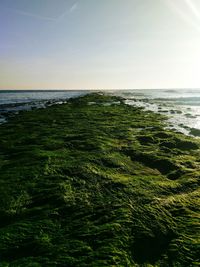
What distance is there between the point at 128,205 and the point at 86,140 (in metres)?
8.54

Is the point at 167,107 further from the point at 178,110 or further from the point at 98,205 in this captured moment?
the point at 98,205

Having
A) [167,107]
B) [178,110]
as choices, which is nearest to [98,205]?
[178,110]

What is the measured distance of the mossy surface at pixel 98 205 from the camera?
244 inches

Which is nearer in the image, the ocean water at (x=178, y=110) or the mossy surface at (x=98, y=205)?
the mossy surface at (x=98, y=205)

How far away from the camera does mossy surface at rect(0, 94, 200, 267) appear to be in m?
6.20

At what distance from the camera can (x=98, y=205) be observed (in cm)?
820

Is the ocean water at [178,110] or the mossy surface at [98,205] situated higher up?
the mossy surface at [98,205]

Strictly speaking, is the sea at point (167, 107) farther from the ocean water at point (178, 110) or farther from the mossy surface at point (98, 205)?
the mossy surface at point (98, 205)

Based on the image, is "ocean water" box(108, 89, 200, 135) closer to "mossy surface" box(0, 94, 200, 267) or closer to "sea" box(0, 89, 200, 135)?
"sea" box(0, 89, 200, 135)

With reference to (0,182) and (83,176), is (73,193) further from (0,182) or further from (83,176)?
(0,182)

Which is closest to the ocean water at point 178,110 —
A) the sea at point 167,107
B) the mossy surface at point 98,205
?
the sea at point 167,107

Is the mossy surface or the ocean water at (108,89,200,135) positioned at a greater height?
the mossy surface

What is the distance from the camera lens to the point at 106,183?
32.4 ft

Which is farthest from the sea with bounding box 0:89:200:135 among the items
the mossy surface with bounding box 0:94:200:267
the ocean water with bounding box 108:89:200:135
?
the mossy surface with bounding box 0:94:200:267
